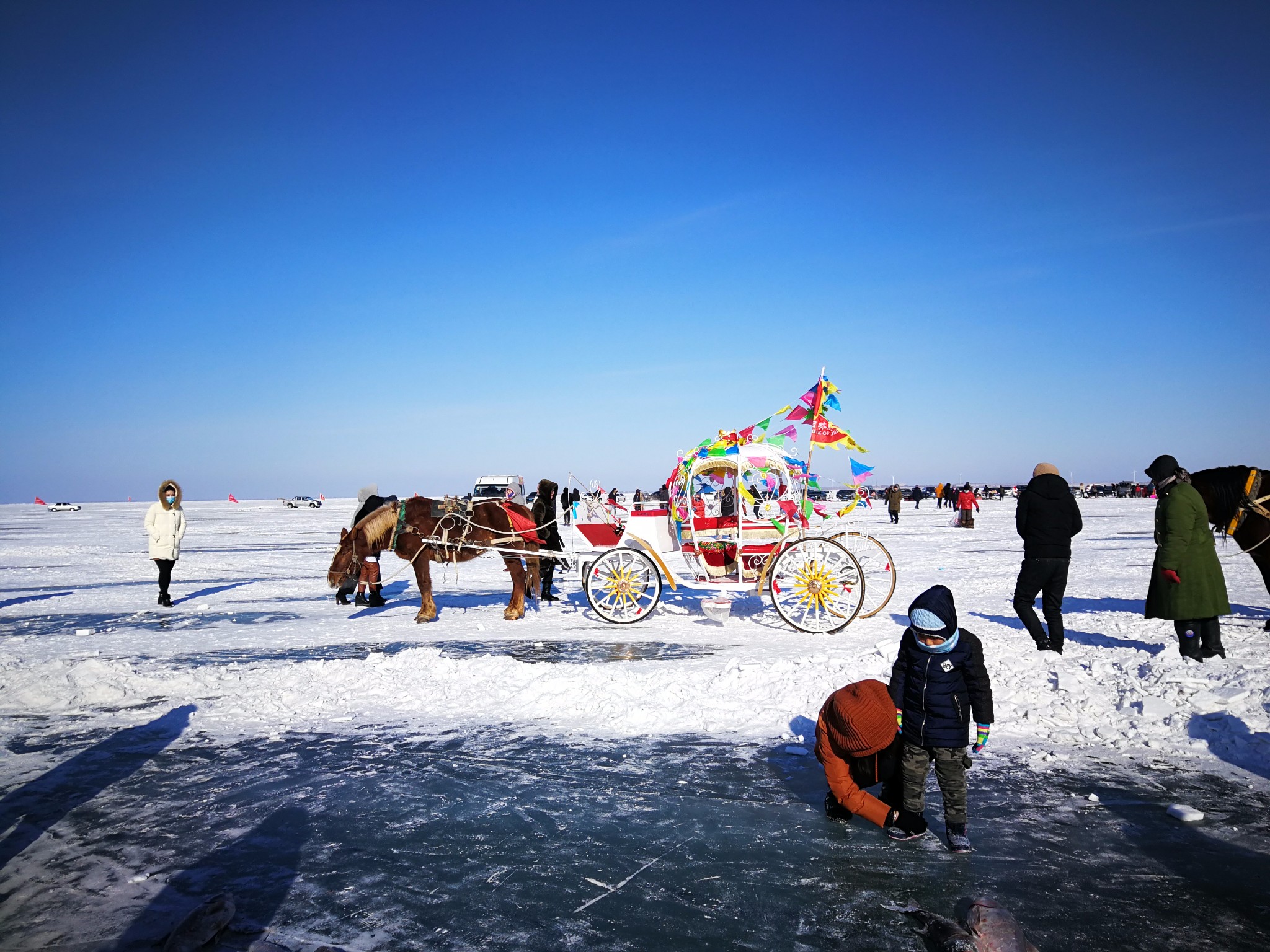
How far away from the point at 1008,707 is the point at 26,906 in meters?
6.32

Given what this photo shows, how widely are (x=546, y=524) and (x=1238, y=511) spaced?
31.2 feet

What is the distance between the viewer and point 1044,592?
8.02 meters

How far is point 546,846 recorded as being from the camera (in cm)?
414

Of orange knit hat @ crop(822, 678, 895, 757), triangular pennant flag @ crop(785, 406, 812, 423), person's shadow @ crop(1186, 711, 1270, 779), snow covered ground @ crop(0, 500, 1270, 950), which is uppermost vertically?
triangular pennant flag @ crop(785, 406, 812, 423)

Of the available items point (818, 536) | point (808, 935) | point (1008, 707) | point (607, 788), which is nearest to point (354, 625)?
point (818, 536)

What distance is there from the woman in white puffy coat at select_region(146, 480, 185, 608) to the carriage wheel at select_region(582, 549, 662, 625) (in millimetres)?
7563

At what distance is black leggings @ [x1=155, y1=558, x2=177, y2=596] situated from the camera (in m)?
13.4

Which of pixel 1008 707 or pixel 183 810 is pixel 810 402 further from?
pixel 183 810

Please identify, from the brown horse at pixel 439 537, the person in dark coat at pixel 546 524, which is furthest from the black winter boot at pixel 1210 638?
the person in dark coat at pixel 546 524

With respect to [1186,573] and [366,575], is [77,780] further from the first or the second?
[1186,573]

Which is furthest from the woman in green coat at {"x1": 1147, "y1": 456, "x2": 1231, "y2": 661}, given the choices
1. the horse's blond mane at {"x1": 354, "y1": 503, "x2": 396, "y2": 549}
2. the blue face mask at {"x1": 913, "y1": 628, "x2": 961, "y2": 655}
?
the horse's blond mane at {"x1": 354, "y1": 503, "x2": 396, "y2": 549}

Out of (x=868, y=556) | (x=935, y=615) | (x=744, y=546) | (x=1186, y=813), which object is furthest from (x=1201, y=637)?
(x=935, y=615)

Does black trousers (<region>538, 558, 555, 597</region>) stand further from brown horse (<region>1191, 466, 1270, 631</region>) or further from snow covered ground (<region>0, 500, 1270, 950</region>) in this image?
brown horse (<region>1191, 466, 1270, 631</region>)

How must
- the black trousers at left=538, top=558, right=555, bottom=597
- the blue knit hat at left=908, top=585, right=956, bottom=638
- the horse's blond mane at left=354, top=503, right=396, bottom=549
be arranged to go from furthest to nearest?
1. the black trousers at left=538, top=558, right=555, bottom=597
2. the horse's blond mane at left=354, top=503, right=396, bottom=549
3. the blue knit hat at left=908, top=585, right=956, bottom=638
